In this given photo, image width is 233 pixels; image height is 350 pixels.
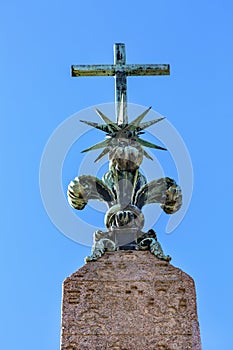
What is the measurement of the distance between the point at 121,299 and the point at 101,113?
285 centimetres

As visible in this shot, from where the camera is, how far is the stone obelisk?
850 cm

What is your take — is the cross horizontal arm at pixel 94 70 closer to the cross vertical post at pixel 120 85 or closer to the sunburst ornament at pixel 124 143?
the cross vertical post at pixel 120 85

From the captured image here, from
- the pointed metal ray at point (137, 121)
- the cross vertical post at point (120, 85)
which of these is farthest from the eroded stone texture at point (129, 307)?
the cross vertical post at point (120, 85)

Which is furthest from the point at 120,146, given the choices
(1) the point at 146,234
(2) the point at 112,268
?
(2) the point at 112,268

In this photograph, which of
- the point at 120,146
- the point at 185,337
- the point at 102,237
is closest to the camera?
the point at 185,337

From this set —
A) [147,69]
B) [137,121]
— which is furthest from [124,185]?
[147,69]

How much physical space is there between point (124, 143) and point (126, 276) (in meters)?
2.15

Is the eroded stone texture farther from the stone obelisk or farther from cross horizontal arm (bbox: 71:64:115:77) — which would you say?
cross horizontal arm (bbox: 71:64:115:77)

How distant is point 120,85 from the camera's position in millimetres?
11727

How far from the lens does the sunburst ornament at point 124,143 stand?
10.6 m

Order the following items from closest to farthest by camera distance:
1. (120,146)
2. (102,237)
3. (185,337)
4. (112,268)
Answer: (185,337), (112,268), (102,237), (120,146)

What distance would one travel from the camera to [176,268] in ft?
30.5

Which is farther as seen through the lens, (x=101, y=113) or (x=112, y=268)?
(x=101, y=113)

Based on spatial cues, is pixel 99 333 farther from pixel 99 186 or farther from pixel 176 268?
pixel 99 186
